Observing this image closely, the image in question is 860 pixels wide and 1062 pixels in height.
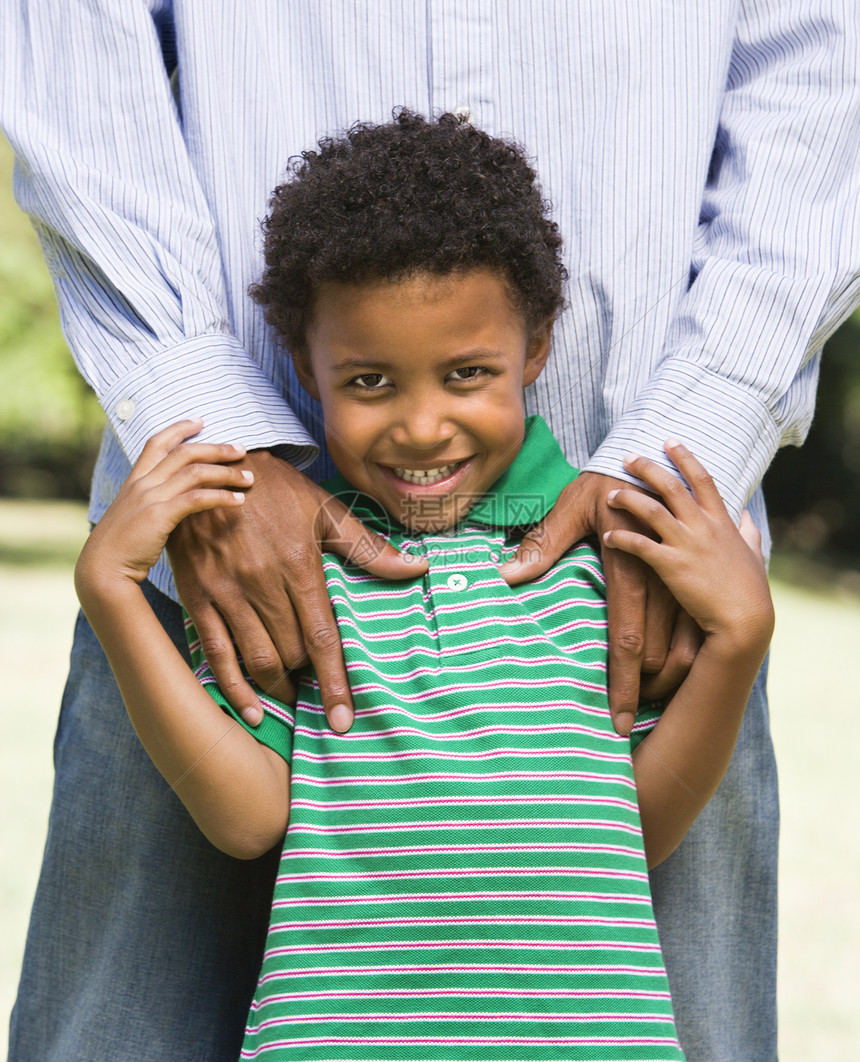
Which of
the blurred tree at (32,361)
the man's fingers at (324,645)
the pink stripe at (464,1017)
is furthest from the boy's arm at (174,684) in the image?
the blurred tree at (32,361)

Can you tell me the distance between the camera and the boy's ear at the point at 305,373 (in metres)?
1.49

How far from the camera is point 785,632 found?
8.15 meters

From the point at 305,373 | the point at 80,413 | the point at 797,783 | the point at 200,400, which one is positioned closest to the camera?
the point at 200,400

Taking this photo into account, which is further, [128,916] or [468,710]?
[128,916]

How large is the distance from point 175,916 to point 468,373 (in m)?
0.94

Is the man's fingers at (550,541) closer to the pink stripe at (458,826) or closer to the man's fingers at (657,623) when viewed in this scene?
the man's fingers at (657,623)

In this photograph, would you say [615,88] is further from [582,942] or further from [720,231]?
[582,942]

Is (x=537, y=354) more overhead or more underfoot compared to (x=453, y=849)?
more overhead

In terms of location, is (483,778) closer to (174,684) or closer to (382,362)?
(174,684)

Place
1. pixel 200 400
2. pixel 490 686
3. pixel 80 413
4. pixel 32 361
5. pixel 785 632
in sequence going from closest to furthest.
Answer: pixel 490 686, pixel 200 400, pixel 785 632, pixel 32 361, pixel 80 413

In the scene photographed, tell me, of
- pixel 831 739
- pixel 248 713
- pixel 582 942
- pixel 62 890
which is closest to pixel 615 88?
pixel 248 713

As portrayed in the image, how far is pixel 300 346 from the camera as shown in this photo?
4.87 feet

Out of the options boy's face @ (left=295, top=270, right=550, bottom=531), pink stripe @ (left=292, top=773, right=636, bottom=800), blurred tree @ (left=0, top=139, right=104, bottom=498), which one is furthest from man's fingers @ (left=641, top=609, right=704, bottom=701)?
blurred tree @ (left=0, top=139, right=104, bottom=498)

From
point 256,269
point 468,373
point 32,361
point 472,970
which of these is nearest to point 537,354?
point 468,373
